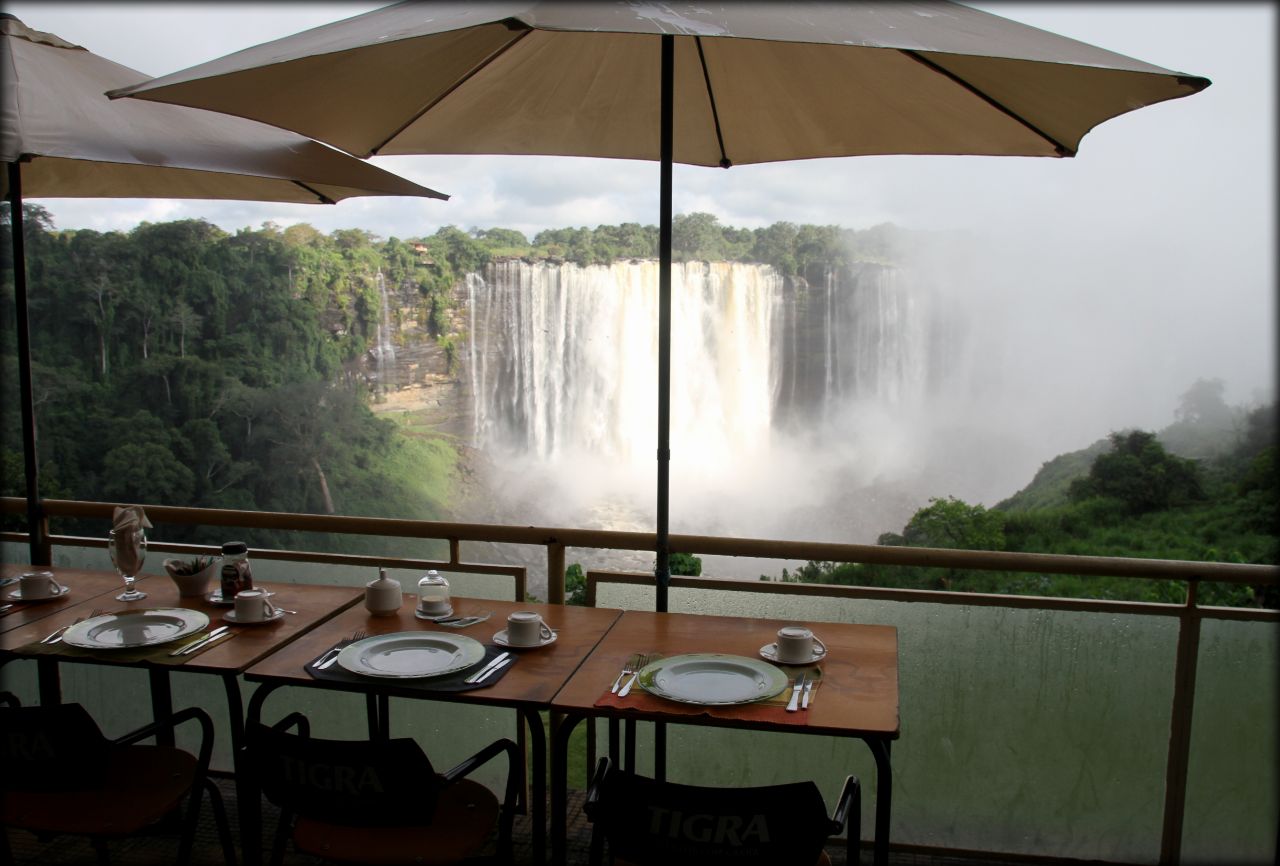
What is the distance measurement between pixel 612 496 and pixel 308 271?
254 inches

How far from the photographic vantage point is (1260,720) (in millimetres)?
2127

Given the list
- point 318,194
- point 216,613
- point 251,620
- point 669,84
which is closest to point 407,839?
point 251,620

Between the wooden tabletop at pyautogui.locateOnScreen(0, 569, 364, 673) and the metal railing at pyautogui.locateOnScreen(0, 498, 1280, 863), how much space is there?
150 millimetres

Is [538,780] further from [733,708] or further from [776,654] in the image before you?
[776,654]

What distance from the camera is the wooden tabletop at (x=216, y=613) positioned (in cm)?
178

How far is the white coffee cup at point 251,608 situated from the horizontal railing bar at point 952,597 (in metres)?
0.72

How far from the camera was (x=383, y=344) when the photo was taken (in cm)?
1580

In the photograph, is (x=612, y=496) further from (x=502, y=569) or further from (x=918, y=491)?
(x=502, y=569)

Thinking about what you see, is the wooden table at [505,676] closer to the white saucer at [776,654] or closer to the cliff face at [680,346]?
the white saucer at [776,654]

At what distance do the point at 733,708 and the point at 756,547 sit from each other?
0.68 meters

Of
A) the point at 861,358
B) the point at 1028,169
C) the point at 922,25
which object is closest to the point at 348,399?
the point at 861,358

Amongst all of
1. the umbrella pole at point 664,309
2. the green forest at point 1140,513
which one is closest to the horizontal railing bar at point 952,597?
the umbrella pole at point 664,309

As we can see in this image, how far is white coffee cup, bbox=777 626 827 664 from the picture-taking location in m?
1.75

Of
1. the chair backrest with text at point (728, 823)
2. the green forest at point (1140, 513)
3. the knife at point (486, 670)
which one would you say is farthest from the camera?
the green forest at point (1140, 513)
